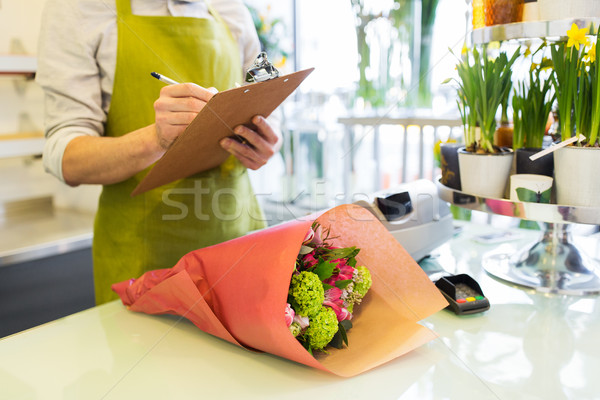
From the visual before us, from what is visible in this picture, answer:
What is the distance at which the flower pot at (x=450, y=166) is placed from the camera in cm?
97

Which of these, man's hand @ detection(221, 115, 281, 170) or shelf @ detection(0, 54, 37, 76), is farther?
shelf @ detection(0, 54, 37, 76)

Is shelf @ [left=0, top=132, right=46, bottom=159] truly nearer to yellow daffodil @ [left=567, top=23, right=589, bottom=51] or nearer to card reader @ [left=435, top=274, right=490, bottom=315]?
card reader @ [left=435, top=274, right=490, bottom=315]

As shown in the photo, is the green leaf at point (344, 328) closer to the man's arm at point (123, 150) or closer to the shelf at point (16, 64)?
the man's arm at point (123, 150)

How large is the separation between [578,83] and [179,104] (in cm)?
70

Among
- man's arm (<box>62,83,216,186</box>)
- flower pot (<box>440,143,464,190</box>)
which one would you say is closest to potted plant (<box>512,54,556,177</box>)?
flower pot (<box>440,143,464,190</box>)

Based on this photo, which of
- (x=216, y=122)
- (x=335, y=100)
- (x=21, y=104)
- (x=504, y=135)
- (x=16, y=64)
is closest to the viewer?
(x=216, y=122)

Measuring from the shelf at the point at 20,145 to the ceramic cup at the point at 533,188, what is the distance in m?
2.35

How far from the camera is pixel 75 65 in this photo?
0.97 metres

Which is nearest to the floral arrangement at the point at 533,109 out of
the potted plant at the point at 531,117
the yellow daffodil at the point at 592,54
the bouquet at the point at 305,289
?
the potted plant at the point at 531,117

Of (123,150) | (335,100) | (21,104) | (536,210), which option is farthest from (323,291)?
(335,100)

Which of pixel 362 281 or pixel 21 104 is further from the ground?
pixel 21 104

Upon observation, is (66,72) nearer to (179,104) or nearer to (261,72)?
(179,104)

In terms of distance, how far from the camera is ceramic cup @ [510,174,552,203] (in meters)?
0.82

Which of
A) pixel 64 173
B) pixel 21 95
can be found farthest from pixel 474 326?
pixel 21 95
